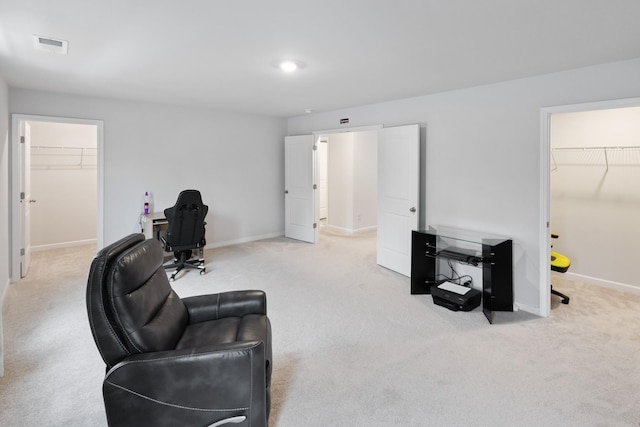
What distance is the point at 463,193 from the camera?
4051 mm

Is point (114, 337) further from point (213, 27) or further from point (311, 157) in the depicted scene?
point (311, 157)

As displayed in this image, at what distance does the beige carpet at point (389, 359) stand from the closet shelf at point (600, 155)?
4.79 feet

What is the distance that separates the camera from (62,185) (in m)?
6.00

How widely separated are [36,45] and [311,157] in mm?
4100

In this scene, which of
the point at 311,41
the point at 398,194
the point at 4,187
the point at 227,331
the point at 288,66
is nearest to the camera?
the point at 227,331

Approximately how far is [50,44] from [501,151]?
13.4 feet

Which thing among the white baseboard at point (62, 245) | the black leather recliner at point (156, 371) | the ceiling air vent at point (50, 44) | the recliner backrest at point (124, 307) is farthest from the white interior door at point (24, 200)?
the black leather recliner at point (156, 371)

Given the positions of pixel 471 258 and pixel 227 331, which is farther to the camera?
pixel 471 258

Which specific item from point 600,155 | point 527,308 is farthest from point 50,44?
point 600,155

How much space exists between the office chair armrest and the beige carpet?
1.68 ft

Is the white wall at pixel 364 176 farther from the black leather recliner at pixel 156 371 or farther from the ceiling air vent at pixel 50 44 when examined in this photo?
the black leather recliner at pixel 156 371

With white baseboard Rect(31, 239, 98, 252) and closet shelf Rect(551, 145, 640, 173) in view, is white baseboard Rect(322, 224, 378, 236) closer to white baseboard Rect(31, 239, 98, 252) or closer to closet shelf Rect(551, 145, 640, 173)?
closet shelf Rect(551, 145, 640, 173)

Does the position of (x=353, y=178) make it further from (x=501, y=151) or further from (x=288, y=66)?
(x=288, y=66)

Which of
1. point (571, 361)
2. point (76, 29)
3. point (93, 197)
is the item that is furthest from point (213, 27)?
point (93, 197)
